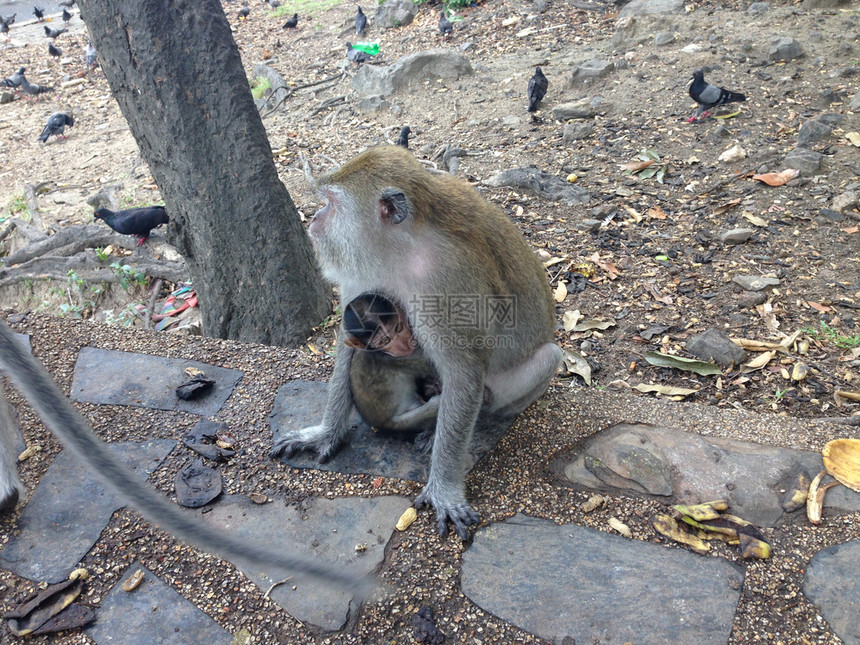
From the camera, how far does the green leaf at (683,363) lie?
4.49 meters

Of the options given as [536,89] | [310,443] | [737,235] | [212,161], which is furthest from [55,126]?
[737,235]

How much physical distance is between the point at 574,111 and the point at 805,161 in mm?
2975

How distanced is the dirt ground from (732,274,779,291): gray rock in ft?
0.21

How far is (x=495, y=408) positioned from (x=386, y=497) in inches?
31.0

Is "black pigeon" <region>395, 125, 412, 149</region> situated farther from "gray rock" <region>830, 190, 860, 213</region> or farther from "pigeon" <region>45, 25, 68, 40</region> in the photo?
"pigeon" <region>45, 25, 68, 40</region>

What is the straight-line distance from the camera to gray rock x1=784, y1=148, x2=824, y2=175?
6.02 meters

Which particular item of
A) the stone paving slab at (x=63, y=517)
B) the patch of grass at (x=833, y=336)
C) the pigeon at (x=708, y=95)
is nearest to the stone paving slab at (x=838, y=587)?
the patch of grass at (x=833, y=336)

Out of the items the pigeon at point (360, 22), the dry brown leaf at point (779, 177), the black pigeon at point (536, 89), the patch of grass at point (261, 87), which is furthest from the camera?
the pigeon at point (360, 22)

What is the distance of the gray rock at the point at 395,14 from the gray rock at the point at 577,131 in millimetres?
6741

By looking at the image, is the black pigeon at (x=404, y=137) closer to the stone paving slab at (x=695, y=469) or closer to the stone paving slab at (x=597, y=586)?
the stone paving slab at (x=695, y=469)

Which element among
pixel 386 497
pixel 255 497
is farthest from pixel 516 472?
pixel 255 497

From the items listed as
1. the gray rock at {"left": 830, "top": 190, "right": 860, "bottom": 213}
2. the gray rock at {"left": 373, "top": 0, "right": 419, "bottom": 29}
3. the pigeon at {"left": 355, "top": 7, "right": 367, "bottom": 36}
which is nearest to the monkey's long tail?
the gray rock at {"left": 830, "top": 190, "right": 860, "bottom": 213}

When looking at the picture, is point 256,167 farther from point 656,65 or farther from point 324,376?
point 656,65

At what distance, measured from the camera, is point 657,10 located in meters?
9.91
